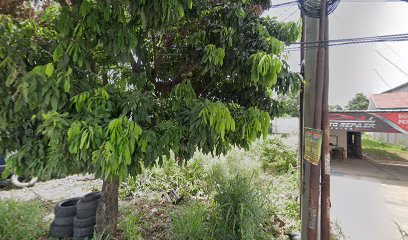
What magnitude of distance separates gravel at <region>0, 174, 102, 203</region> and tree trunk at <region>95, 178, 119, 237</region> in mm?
1972

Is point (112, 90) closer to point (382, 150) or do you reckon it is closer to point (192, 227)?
point (192, 227)

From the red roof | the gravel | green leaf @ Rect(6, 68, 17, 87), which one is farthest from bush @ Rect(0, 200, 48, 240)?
the red roof

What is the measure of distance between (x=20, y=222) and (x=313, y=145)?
3.32 meters

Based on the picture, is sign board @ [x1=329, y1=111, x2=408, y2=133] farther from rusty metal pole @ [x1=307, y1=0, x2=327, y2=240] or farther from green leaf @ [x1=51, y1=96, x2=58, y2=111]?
green leaf @ [x1=51, y1=96, x2=58, y2=111]

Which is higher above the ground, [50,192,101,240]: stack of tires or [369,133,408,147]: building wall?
[369,133,408,147]: building wall

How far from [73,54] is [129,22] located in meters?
0.45

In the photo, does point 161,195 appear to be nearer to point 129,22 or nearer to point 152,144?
point 152,144

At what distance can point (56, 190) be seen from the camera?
4480 mm

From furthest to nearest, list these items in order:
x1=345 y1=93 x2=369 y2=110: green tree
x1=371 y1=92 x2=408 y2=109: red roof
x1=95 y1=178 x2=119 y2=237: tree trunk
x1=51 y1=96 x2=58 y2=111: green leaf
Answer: x1=345 y1=93 x2=369 y2=110: green tree, x1=371 y1=92 x2=408 y2=109: red roof, x1=95 y1=178 x2=119 y2=237: tree trunk, x1=51 y1=96 x2=58 y2=111: green leaf

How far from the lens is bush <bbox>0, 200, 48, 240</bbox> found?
8.21ft

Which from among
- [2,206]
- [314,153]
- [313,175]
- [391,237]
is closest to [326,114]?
[314,153]

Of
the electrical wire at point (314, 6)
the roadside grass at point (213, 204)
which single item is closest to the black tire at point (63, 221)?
the roadside grass at point (213, 204)

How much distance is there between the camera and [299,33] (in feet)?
7.08

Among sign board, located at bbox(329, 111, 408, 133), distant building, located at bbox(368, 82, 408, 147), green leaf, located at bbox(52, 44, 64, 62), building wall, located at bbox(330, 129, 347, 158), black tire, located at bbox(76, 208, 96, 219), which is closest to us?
green leaf, located at bbox(52, 44, 64, 62)
